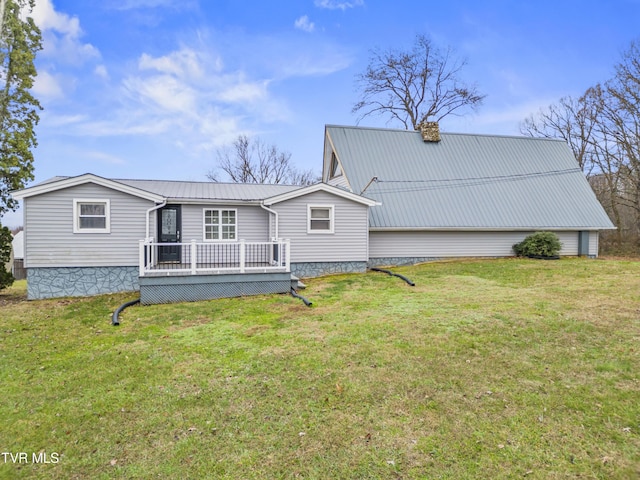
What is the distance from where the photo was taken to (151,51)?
15.6 metres

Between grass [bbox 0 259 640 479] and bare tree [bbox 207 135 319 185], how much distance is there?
80.7 ft

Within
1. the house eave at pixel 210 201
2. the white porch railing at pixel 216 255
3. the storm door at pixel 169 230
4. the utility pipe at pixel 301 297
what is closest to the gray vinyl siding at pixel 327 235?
the white porch railing at pixel 216 255

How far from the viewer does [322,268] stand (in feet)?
40.2

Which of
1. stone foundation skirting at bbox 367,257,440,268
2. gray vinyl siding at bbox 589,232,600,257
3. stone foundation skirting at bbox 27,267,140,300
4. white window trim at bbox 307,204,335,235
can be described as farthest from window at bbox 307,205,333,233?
gray vinyl siding at bbox 589,232,600,257

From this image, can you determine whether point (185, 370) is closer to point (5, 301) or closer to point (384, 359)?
point (384, 359)

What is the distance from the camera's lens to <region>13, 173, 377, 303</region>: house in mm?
9562

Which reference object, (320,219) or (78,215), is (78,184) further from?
(320,219)

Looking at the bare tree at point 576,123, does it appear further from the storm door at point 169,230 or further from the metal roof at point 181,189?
the storm door at point 169,230

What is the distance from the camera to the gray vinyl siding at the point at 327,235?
1180 centimetres

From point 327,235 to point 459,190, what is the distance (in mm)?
7341

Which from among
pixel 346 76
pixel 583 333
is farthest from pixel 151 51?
pixel 583 333

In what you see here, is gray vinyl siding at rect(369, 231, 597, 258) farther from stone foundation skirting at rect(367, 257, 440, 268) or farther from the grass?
the grass

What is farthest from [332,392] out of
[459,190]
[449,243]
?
[459,190]

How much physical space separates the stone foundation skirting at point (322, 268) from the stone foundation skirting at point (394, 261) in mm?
1349
